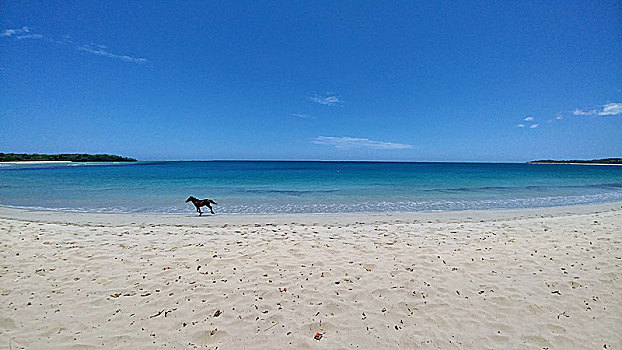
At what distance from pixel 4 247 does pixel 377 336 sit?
333 inches

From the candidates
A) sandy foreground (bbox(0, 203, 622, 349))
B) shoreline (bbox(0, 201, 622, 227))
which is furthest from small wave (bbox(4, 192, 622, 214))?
sandy foreground (bbox(0, 203, 622, 349))

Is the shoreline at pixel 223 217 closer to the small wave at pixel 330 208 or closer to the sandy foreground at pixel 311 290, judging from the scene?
the small wave at pixel 330 208

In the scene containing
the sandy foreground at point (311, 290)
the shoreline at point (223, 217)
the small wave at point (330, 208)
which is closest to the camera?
the sandy foreground at point (311, 290)

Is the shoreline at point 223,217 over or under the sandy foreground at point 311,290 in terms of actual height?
under

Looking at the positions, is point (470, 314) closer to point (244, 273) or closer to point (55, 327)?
point (244, 273)

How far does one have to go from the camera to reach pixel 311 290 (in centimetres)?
430

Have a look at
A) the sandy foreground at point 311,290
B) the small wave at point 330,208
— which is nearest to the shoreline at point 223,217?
the small wave at point 330,208

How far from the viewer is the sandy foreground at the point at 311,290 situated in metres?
3.21

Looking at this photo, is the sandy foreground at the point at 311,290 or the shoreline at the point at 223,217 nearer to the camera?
the sandy foreground at the point at 311,290

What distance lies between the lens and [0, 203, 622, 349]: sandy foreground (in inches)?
126

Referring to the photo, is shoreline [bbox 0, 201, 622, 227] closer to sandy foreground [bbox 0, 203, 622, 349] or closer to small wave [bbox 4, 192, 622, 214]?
small wave [bbox 4, 192, 622, 214]

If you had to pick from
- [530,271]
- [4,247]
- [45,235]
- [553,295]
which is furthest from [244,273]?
[45,235]

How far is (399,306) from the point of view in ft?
12.6

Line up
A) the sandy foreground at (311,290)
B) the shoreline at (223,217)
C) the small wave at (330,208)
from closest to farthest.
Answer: the sandy foreground at (311,290) → the shoreline at (223,217) → the small wave at (330,208)
